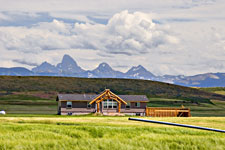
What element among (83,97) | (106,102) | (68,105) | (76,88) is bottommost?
(68,105)

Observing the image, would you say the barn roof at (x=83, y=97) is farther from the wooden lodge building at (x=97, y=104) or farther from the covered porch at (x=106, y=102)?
the covered porch at (x=106, y=102)

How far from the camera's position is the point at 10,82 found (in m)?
185

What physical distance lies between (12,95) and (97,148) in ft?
487

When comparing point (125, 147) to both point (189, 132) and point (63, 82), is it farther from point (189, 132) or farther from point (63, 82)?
point (63, 82)

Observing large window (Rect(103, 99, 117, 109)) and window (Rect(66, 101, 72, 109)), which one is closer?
window (Rect(66, 101, 72, 109))

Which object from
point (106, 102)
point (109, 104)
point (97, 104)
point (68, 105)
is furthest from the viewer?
point (109, 104)

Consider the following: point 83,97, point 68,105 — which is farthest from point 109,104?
point 68,105

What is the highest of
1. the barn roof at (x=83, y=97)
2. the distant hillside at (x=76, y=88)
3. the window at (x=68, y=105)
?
the distant hillside at (x=76, y=88)

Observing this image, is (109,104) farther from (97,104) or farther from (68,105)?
(68,105)

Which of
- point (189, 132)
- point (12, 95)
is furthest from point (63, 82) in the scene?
point (189, 132)

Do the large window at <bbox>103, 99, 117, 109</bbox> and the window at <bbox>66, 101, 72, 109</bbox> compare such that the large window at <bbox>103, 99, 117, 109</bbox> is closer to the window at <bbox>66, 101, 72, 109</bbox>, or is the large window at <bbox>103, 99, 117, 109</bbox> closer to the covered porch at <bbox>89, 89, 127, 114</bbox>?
the covered porch at <bbox>89, 89, 127, 114</bbox>

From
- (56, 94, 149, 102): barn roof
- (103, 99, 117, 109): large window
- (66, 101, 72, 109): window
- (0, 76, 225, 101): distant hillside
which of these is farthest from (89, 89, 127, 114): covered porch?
(0, 76, 225, 101): distant hillside

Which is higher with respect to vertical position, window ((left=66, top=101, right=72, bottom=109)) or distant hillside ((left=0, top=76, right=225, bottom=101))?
distant hillside ((left=0, top=76, right=225, bottom=101))

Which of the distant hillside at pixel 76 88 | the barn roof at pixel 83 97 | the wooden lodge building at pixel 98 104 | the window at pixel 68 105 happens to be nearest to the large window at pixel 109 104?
the wooden lodge building at pixel 98 104
